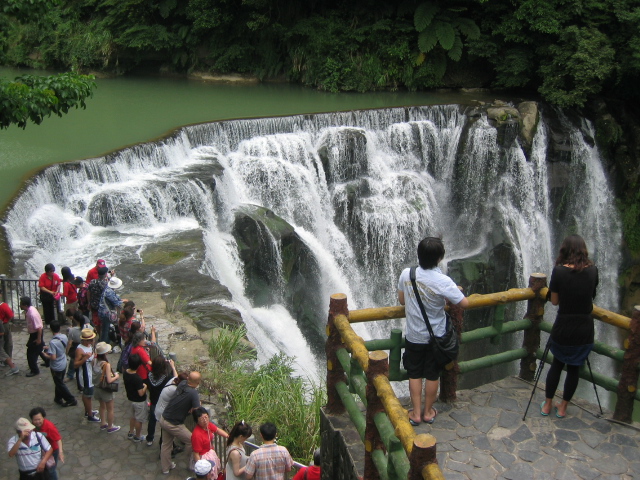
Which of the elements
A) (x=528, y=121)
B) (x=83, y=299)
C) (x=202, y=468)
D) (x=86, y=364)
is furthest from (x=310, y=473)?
(x=528, y=121)

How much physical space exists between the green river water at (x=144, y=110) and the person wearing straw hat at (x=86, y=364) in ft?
22.1

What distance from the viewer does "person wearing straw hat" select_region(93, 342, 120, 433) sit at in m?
6.90

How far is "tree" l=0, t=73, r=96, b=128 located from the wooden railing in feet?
15.3

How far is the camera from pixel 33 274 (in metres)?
10.9

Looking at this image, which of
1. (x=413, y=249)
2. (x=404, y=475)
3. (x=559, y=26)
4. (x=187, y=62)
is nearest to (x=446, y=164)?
(x=413, y=249)

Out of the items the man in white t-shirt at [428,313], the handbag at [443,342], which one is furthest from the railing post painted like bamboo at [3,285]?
the handbag at [443,342]

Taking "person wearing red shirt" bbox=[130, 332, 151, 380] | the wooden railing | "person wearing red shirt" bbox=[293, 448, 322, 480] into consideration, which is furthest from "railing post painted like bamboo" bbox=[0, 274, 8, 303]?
the wooden railing

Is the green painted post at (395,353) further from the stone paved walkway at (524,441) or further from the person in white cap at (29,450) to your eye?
the person in white cap at (29,450)

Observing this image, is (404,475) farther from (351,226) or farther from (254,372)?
(351,226)

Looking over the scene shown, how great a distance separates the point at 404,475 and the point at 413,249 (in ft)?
41.4

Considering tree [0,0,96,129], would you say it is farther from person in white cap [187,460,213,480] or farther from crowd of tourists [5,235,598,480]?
person in white cap [187,460,213,480]

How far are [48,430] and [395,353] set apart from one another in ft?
10.9

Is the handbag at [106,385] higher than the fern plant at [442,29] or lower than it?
lower

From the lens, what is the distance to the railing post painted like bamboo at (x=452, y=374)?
15.9 ft
